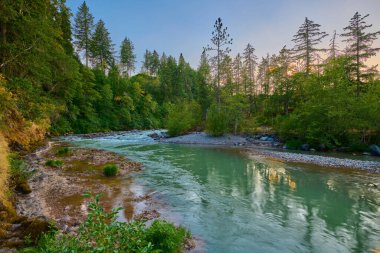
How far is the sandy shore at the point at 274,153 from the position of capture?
58.4ft

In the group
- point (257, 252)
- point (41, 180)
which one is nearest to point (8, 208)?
point (41, 180)

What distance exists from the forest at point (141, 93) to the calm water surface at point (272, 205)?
28.1 feet

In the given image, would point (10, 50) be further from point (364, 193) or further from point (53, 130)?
point (53, 130)

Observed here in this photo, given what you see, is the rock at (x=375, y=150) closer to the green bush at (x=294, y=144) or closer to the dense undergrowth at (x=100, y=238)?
the green bush at (x=294, y=144)

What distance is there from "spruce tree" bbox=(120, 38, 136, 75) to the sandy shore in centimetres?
4888

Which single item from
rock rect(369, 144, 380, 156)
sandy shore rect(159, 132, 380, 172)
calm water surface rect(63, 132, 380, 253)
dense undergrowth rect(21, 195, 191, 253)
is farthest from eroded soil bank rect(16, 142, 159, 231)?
→ rock rect(369, 144, 380, 156)

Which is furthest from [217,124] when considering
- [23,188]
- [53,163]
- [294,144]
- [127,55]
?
[127,55]

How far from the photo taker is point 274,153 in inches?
905

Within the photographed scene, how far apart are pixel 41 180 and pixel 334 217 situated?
1223cm

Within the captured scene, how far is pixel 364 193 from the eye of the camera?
11.4 meters

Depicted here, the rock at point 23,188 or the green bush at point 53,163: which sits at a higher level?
the green bush at point 53,163

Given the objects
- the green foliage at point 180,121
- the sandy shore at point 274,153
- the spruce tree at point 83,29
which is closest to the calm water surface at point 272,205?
the sandy shore at point 274,153

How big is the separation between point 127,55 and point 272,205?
71851 mm

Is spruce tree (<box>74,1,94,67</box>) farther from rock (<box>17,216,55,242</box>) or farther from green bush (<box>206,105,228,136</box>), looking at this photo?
rock (<box>17,216,55,242</box>)
